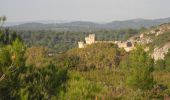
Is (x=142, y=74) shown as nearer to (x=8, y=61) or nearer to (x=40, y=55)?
(x=8, y=61)

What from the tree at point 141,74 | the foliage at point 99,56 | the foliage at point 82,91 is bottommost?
the foliage at point 99,56

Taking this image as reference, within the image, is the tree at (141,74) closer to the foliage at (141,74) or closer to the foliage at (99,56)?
the foliage at (141,74)

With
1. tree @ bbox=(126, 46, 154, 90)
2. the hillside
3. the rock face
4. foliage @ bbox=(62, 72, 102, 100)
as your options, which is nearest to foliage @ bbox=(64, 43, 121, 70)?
the rock face

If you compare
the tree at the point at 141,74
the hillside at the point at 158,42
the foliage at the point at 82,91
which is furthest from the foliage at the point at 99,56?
the foliage at the point at 82,91

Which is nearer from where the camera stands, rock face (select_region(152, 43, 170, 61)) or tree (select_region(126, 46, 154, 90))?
tree (select_region(126, 46, 154, 90))

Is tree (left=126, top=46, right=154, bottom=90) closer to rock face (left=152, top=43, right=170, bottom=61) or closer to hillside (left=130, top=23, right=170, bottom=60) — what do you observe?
hillside (left=130, top=23, right=170, bottom=60)

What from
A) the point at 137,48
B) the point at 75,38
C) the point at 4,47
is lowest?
the point at 75,38

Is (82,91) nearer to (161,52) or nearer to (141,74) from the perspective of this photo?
(141,74)

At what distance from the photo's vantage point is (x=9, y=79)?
13688mm

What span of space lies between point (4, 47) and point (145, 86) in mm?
21321

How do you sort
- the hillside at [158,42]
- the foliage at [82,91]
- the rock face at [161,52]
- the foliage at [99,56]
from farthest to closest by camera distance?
the hillside at [158,42] → the rock face at [161,52] → the foliage at [99,56] → the foliage at [82,91]

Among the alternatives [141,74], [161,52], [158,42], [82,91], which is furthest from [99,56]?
[82,91]

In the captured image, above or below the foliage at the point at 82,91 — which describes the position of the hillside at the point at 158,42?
below

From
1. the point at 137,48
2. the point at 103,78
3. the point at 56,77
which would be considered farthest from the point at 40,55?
the point at 56,77
